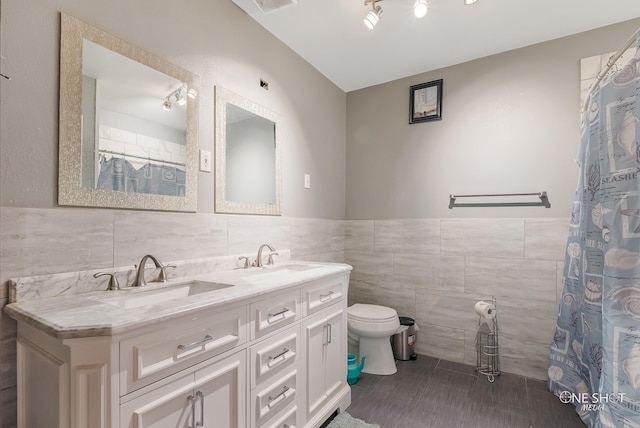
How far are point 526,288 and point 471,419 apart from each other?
1.08 m

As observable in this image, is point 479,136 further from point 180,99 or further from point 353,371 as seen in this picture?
point 180,99

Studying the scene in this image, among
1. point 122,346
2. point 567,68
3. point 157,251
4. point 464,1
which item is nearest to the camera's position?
point 122,346

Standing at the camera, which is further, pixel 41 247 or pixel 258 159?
pixel 258 159

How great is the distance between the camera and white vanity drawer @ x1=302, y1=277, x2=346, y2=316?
1.67m

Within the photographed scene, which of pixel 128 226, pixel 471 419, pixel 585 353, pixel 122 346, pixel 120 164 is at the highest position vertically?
pixel 120 164

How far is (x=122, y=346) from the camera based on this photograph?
887mm

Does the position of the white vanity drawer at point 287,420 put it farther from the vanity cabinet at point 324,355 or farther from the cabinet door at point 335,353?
the cabinet door at point 335,353

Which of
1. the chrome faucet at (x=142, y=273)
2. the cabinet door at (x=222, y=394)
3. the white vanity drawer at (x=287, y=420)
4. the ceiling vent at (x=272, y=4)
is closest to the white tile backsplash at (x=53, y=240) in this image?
the chrome faucet at (x=142, y=273)

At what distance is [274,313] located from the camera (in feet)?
4.72

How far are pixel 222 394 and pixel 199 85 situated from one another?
5.11 feet

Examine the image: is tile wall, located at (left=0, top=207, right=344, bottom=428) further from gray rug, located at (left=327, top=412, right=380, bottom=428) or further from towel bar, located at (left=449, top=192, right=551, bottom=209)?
towel bar, located at (left=449, top=192, right=551, bottom=209)

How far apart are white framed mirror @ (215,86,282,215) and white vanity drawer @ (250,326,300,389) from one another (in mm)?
832

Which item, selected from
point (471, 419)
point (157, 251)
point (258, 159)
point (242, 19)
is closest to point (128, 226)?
point (157, 251)

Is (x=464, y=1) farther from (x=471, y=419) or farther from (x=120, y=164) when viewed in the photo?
(x=471, y=419)
